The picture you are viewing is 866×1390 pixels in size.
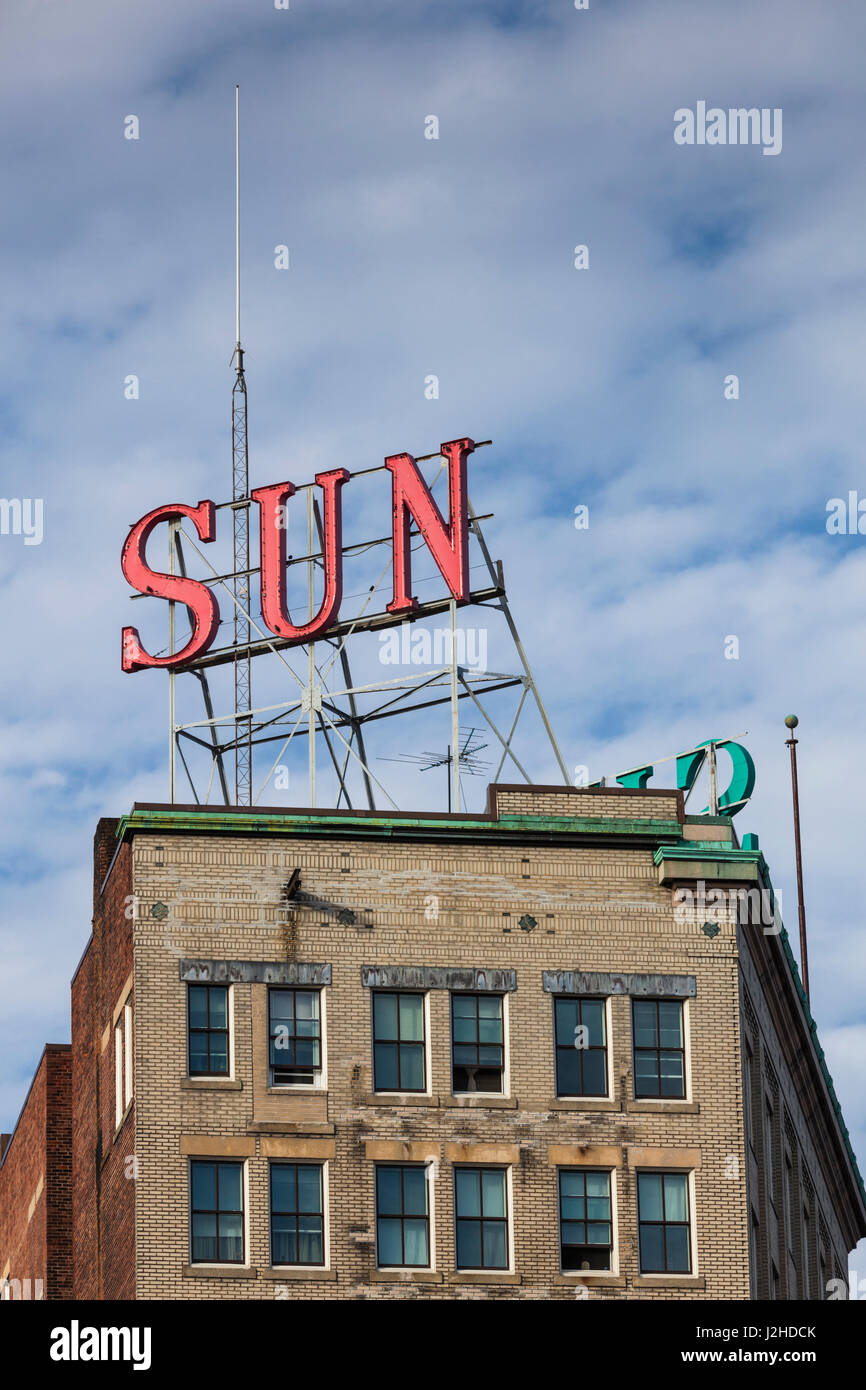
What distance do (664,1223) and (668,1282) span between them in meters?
1.27

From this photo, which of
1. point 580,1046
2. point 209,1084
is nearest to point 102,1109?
point 209,1084

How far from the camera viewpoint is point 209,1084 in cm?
5812

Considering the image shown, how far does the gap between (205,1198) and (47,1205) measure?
14.2 metres

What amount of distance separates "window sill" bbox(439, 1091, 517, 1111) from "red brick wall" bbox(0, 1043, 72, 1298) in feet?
51.7

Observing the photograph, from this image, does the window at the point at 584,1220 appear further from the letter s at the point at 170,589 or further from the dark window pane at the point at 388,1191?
the letter s at the point at 170,589

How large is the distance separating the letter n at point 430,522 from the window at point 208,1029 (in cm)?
1131

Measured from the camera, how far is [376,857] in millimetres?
60594

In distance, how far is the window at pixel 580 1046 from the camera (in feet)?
195

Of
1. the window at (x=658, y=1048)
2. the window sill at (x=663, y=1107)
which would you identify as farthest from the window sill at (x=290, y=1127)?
the window at (x=658, y=1048)

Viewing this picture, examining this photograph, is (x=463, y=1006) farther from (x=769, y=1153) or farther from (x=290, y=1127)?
(x=769, y=1153)

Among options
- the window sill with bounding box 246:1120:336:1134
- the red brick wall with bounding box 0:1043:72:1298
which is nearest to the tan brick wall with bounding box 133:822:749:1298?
the window sill with bounding box 246:1120:336:1134

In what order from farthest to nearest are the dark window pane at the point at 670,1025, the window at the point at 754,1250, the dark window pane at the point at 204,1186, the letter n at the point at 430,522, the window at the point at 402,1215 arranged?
1. the letter n at the point at 430,522
2. the dark window pane at the point at 670,1025
3. the window at the point at 754,1250
4. the window at the point at 402,1215
5. the dark window pane at the point at 204,1186

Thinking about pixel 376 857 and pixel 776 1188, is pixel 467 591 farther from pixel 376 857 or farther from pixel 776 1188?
pixel 776 1188
